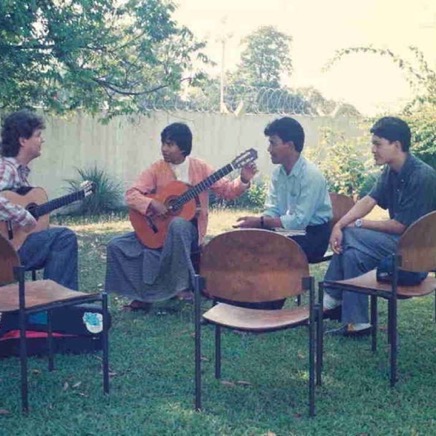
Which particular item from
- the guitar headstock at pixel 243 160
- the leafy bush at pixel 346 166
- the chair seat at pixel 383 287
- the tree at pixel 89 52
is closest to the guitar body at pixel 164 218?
the guitar headstock at pixel 243 160

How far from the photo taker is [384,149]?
4801 millimetres

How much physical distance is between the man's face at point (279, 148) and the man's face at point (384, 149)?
77 centimetres

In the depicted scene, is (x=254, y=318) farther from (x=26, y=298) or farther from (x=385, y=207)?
(x=385, y=207)

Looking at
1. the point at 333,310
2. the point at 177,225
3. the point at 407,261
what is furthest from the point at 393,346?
the point at 177,225

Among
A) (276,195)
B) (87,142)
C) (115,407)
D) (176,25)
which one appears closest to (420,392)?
(115,407)

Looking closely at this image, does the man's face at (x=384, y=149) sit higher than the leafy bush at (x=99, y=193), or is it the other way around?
the man's face at (x=384, y=149)

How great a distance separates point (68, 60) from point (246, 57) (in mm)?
40913

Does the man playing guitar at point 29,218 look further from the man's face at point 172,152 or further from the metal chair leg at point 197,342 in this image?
the metal chair leg at point 197,342

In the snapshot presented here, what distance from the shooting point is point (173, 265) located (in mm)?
5617

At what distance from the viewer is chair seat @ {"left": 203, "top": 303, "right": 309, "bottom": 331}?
Result: 360cm

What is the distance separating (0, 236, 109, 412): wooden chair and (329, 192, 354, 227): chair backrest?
243cm

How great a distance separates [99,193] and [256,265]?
933 centimetres

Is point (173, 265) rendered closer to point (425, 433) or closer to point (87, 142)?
point (425, 433)

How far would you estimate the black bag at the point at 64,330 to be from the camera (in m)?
4.58
